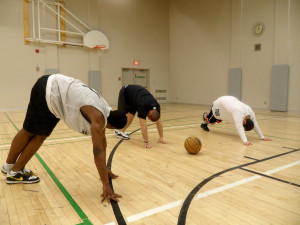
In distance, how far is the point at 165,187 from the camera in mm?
2814

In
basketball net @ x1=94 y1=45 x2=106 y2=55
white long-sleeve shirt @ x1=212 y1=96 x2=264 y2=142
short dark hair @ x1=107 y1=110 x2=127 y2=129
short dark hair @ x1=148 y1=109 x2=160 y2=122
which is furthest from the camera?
basketball net @ x1=94 y1=45 x2=106 y2=55

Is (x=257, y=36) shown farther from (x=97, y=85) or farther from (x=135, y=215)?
(x=135, y=215)

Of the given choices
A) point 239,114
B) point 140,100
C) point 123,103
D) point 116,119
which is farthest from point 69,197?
point 239,114

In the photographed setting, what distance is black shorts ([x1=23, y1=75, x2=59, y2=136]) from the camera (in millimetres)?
2508

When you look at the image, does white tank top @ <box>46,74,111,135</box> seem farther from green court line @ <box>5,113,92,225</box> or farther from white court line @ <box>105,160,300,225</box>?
white court line @ <box>105,160,300,225</box>

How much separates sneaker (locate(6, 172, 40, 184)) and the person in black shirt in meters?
2.12

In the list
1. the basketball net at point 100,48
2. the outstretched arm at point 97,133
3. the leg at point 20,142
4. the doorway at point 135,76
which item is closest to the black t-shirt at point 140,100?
the leg at point 20,142

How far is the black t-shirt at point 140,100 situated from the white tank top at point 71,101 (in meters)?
2.14

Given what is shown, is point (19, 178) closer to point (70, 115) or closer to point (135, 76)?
point (70, 115)

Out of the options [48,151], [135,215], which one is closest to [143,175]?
[135,215]

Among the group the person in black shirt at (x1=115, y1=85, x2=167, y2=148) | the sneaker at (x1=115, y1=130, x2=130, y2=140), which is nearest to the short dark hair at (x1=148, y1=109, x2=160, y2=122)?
the person in black shirt at (x1=115, y1=85, x2=167, y2=148)

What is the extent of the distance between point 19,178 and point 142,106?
2.37 metres

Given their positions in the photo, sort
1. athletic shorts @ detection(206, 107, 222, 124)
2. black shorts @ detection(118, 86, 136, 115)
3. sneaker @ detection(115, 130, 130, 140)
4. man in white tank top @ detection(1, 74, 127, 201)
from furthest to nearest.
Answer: athletic shorts @ detection(206, 107, 222, 124), sneaker @ detection(115, 130, 130, 140), black shorts @ detection(118, 86, 136, 115), man in white tank top @ detection(1, 74, 127, 201)

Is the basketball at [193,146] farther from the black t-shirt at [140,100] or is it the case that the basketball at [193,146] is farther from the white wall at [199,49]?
the white wall at [199,49]
